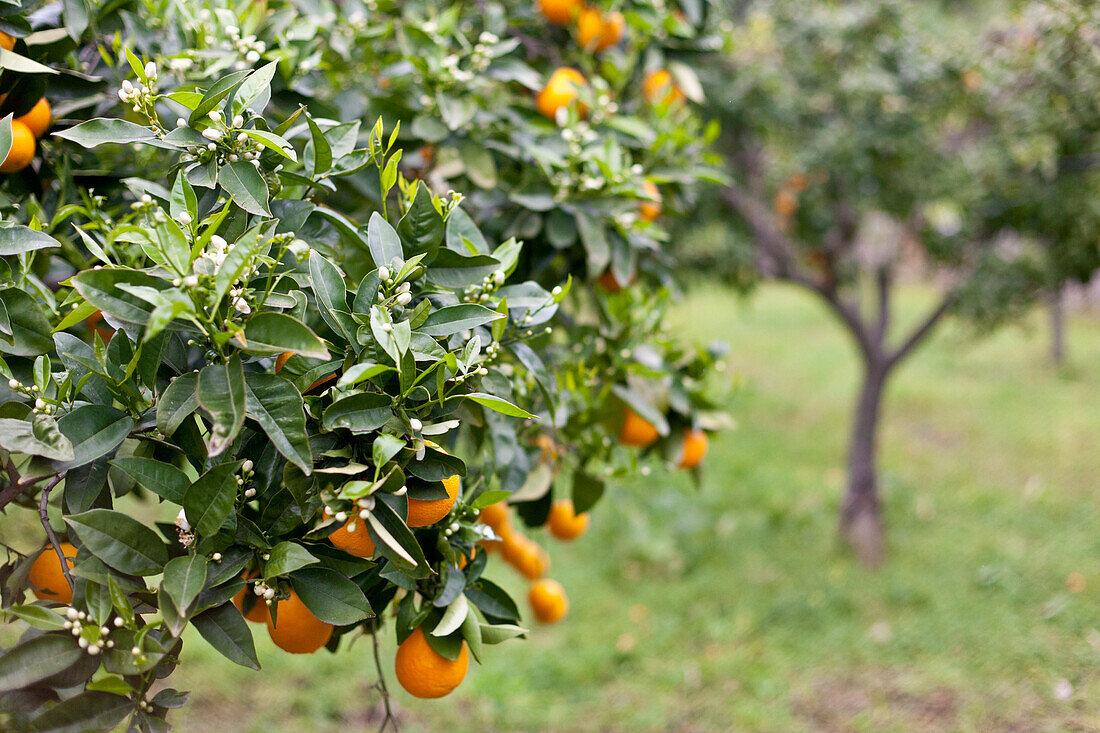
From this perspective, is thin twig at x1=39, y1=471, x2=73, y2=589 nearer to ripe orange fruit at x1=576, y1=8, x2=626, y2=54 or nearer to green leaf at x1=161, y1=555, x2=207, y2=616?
green leaf at x1=161, y1=555, x2=207, y2=616

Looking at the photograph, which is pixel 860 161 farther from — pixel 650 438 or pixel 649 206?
pixel 650 438

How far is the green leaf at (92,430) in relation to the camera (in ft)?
2.12

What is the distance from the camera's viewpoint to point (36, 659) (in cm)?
63

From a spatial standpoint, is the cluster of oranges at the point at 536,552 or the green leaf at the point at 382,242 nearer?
the green leaf at the point at 382,242

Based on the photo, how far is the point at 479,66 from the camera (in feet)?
3.84

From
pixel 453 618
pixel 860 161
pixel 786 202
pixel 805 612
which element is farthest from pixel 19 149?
pixel 786 202

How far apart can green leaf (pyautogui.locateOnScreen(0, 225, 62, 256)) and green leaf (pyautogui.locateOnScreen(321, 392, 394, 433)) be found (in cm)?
33

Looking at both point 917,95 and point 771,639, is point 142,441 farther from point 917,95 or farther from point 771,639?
point 917,95

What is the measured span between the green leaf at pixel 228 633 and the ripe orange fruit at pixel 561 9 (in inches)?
44.4

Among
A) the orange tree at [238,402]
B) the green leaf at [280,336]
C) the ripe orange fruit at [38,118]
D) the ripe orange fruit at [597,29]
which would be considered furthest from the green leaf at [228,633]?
the ripe orange fruit at [597,29]

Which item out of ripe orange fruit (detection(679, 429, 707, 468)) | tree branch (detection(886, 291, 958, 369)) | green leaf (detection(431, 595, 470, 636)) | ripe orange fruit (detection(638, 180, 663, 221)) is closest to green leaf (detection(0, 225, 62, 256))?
green leaf (detection(431, 595, 470, 636))

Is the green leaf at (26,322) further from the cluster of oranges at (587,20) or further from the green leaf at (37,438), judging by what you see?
the cluster of oranges at (587,20)

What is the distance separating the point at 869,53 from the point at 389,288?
2818mm

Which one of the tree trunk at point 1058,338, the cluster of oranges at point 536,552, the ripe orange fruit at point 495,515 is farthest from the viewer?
the tree trunk at point 1058,338
